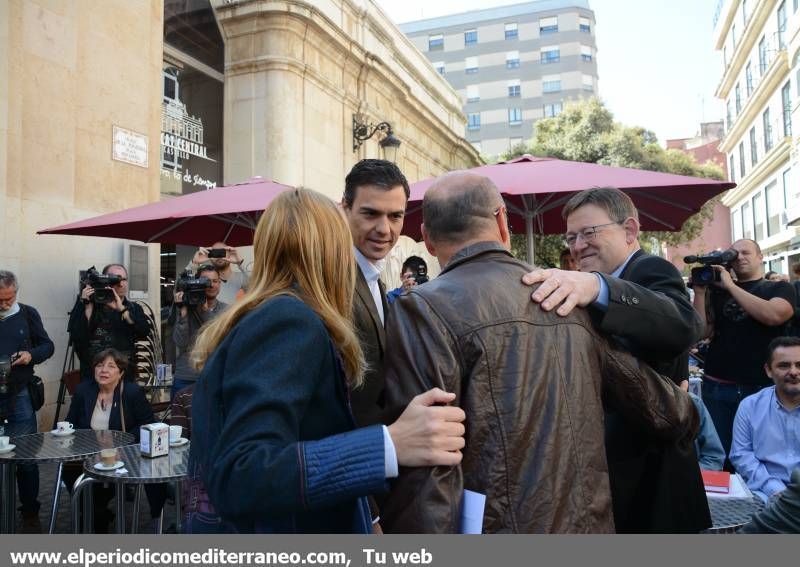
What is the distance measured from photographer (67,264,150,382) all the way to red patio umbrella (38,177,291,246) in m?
0.52

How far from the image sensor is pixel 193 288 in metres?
5.49

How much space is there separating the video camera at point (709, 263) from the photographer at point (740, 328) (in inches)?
1.5

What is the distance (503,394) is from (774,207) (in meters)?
30.3

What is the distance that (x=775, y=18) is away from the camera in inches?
991

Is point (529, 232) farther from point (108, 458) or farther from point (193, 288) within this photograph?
point (108, 458)

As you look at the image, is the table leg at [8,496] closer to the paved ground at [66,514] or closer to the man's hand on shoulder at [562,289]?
the paved ground at [66,514]

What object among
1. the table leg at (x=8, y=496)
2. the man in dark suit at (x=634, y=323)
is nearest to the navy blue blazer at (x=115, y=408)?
the table leg at (x=8, y=496)

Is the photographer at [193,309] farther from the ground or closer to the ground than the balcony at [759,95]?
closer to the ground

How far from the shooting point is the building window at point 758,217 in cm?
2911

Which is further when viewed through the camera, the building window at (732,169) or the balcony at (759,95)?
the building window at (732,169)

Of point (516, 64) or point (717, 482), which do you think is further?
point (516, 64)

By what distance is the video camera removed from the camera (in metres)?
4.35

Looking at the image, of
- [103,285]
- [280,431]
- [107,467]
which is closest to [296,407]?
[280,431]

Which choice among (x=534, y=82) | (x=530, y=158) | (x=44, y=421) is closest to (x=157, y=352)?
(x=44, y=421)
